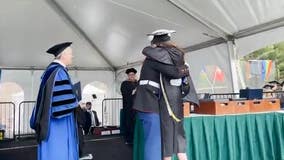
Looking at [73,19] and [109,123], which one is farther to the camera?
[109,123]

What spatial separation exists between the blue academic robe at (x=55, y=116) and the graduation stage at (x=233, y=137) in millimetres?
721

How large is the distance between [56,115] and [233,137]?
1.67 meters

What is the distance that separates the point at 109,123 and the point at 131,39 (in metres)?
3.01

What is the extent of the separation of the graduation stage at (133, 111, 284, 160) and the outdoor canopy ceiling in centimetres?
164

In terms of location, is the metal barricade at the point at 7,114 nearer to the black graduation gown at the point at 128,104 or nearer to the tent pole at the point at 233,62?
the black graduation gown at the point at 128,104

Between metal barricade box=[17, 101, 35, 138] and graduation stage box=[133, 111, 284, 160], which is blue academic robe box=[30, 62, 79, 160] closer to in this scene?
graduation stage box=[133, 111, 284, 160]

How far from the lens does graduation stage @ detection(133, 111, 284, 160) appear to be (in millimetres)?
2668

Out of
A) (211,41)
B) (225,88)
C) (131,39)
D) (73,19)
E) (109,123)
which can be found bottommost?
(109,123)

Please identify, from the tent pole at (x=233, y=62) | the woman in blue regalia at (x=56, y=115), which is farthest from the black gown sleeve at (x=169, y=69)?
the tent pole at (x=233, y=62)

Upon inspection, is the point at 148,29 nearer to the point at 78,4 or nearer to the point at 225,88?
the point at 78,4

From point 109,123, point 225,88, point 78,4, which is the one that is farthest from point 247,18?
point 109,123

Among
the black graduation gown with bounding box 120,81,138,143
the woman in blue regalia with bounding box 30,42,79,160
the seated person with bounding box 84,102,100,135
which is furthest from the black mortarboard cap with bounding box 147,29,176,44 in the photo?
the seated person with bounding box 84,102,100,135

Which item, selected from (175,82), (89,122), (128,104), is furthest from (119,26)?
(175,82)

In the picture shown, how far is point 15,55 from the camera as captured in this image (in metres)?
7.26
